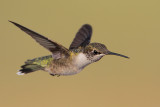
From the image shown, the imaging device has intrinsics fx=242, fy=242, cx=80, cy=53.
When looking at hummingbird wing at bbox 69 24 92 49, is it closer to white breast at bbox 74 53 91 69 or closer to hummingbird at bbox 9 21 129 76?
hummingbird at bbox 9 21 129 76

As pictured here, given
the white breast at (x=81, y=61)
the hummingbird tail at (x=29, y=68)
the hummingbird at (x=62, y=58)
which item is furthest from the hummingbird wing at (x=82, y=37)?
the white breast at (x=81, y=61)

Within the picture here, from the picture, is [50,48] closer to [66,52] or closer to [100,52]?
[66,52]

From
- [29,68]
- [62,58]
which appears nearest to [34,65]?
[29,68]

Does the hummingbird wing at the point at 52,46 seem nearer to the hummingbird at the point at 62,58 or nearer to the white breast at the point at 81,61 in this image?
the hummingbird at the point at 62,58

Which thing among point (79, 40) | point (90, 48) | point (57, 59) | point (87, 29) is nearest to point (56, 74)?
point (57, 59)

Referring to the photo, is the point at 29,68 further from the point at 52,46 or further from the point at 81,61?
the point at 81,61
